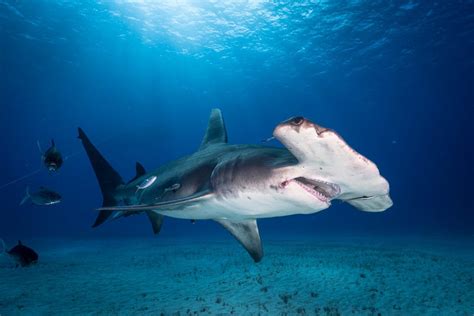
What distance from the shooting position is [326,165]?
7.47ft

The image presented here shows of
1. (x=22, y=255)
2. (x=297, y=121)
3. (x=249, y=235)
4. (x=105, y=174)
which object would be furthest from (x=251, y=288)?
(x=22, y=255)

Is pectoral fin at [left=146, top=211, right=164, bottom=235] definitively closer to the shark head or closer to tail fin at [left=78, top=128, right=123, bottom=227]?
tail fin at [left=78, top=128, right=123, bottom=227]

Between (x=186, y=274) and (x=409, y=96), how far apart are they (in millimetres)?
49643

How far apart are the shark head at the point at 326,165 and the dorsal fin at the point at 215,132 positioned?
139 inches

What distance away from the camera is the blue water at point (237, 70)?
23.7 metres

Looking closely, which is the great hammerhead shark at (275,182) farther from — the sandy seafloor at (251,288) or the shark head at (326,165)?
the sandy seafloor at (251,288)

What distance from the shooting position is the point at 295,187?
8.95ft

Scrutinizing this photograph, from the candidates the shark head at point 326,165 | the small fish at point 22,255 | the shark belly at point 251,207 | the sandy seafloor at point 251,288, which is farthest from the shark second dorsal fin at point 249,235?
the small fish at point 22,255

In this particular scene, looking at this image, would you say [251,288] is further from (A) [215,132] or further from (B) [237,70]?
(B) [237,70]

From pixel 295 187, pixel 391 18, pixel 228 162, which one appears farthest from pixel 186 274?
pixel 391 18

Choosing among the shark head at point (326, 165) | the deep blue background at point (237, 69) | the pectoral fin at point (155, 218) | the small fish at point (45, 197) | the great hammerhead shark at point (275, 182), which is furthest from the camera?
the deep blue background at point (237, 69)

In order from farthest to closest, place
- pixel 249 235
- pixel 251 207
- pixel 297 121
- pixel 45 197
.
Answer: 1. pixel 45 197
2. pixel 249 235
3. pixel 251 207
4. pixel 297 121

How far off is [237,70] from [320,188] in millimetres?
38182

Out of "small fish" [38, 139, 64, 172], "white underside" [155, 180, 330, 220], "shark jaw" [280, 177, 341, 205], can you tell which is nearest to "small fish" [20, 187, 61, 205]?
"small fish" [38, 139, 64, 172]
